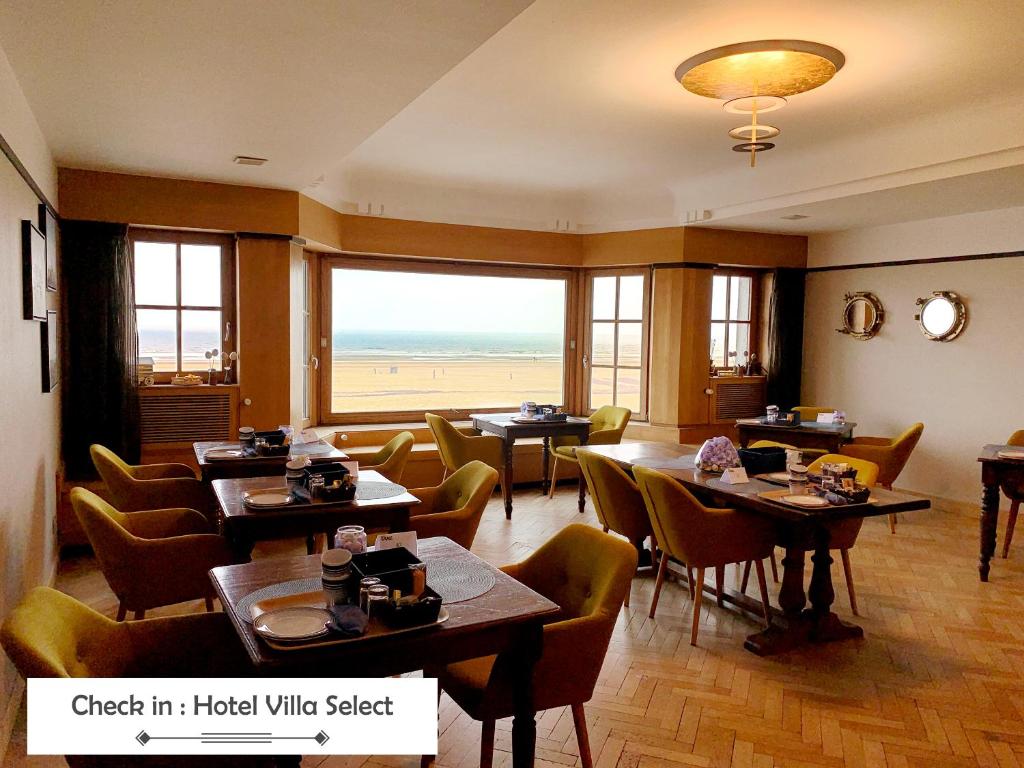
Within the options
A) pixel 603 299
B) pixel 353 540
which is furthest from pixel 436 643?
pixel 603 299

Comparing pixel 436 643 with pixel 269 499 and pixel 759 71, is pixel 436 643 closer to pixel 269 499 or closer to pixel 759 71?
pixel 269 499

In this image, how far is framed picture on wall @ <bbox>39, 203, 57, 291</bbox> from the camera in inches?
155

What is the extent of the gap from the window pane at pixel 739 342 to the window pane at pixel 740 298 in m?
0.12

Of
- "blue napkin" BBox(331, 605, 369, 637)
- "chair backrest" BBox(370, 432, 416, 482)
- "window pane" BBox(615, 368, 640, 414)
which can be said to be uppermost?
"window pane" BBox(615, 368, 640, 414)

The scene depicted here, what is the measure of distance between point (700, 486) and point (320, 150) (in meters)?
2.98

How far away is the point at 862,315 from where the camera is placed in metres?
7.30

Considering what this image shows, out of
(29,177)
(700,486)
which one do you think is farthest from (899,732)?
(29,177)

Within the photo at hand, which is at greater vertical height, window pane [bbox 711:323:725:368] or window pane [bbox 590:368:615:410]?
window pane [bbox 711:323:725:368]

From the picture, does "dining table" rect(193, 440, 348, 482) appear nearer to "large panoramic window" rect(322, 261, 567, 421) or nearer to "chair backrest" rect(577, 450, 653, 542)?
"chair backrest" rect(577, 450, 653, 542)

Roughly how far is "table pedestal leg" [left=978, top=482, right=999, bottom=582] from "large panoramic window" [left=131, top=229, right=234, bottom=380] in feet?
18.4

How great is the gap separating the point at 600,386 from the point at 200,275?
14.0 feet

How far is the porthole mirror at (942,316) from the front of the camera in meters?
6.40

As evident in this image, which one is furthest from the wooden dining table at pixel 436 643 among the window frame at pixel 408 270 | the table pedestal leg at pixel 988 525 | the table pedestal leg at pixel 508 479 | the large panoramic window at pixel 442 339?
the large panoramic window at pixel 442 339

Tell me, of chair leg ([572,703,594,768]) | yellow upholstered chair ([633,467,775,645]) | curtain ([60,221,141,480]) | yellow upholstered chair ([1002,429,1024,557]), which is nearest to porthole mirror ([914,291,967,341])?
yellow upholstered chair ([1002,429,1024,557])
